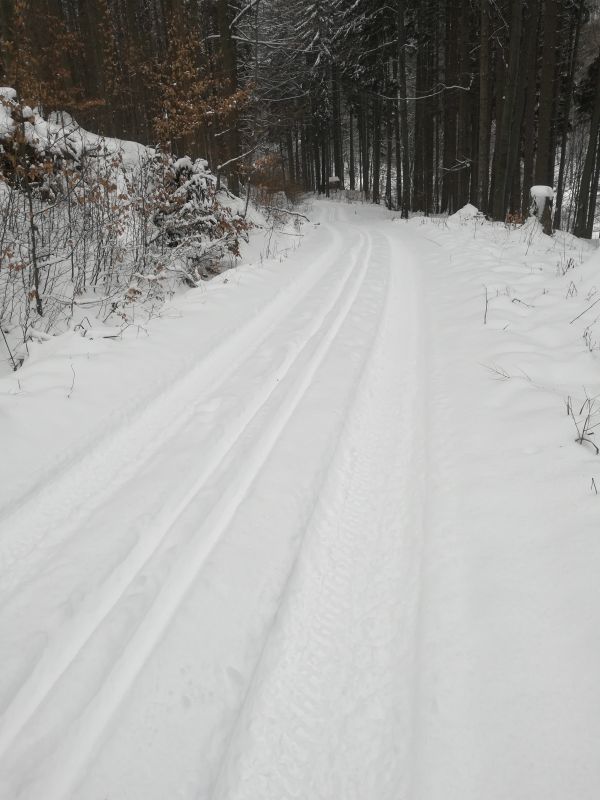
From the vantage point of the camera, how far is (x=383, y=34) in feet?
72.3

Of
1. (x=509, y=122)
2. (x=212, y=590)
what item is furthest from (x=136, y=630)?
(x=509, y=122)

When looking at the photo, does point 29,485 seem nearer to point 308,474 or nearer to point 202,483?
point 202,483

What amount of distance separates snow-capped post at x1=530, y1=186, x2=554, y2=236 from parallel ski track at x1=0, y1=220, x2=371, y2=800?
36.5 feet

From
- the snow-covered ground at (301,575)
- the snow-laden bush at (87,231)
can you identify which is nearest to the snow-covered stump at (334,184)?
the snow-laden bush at (87,231)

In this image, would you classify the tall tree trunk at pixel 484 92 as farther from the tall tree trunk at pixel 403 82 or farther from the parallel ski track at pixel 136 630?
the parallel ski track at pixel 136 630

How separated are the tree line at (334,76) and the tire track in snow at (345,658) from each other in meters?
8.91

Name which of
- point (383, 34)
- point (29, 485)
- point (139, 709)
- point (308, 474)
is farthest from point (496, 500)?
point (383, 34)

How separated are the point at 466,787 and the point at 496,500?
1496mm

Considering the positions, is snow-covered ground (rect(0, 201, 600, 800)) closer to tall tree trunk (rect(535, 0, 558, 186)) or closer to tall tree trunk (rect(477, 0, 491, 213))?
tall tree trunk (rect(535, 0, 558, 186))

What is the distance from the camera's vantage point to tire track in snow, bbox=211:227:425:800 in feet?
5.12

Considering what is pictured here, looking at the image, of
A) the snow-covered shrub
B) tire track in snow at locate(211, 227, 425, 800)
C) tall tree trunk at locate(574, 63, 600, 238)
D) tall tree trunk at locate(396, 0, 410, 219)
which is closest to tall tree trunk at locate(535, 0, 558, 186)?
tall tree trunk at locate(574, 63, 600, 238)

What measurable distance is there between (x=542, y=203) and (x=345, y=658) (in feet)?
41.8

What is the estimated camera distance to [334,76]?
27.0 m

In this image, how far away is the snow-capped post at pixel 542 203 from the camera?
11.3 m
